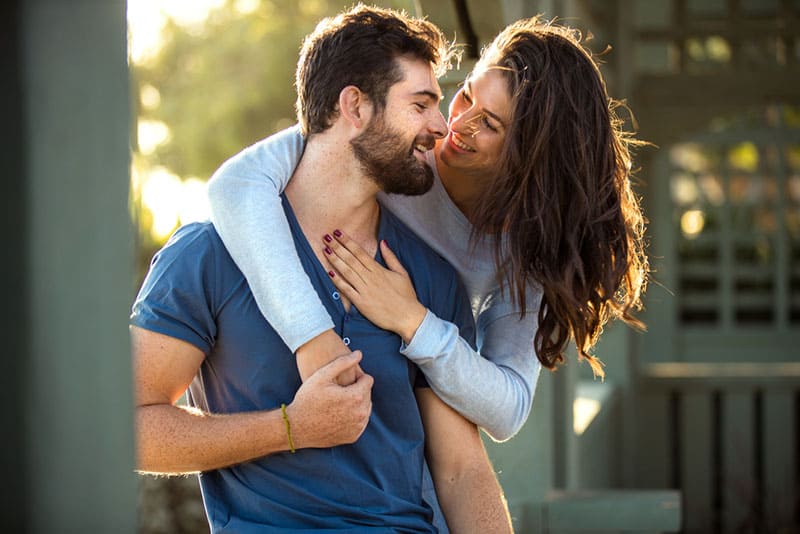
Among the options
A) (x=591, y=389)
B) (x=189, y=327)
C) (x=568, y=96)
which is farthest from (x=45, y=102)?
(x=591, y=389)

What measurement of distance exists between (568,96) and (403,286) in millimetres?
515

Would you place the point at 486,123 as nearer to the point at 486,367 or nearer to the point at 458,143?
the point at 458,143

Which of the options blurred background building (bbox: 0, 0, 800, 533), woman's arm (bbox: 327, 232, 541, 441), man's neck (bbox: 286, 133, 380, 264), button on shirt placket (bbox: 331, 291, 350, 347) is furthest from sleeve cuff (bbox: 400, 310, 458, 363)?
blurred background building (bbox: 0, 0, 800, 533)

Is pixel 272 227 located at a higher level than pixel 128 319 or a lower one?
higher

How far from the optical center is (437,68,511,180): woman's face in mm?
2195

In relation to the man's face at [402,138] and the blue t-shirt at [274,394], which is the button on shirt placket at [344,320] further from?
the man's face at [402,138]

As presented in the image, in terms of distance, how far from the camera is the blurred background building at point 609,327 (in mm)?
795

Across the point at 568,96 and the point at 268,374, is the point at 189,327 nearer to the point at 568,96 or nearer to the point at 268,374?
the point at 268,374

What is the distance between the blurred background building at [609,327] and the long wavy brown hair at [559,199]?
0.48 meters

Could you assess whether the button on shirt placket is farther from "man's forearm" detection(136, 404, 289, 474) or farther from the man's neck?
"man's forearm" detection(136, 404, 289, 474)

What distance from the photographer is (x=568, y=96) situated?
7.11ft

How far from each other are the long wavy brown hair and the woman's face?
0.10ft

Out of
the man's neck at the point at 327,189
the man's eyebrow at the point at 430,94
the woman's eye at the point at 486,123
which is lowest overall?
the man's neck at the point at 327,189

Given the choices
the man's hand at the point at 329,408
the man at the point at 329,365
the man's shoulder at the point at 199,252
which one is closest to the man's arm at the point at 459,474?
the man at the point at 329,365
